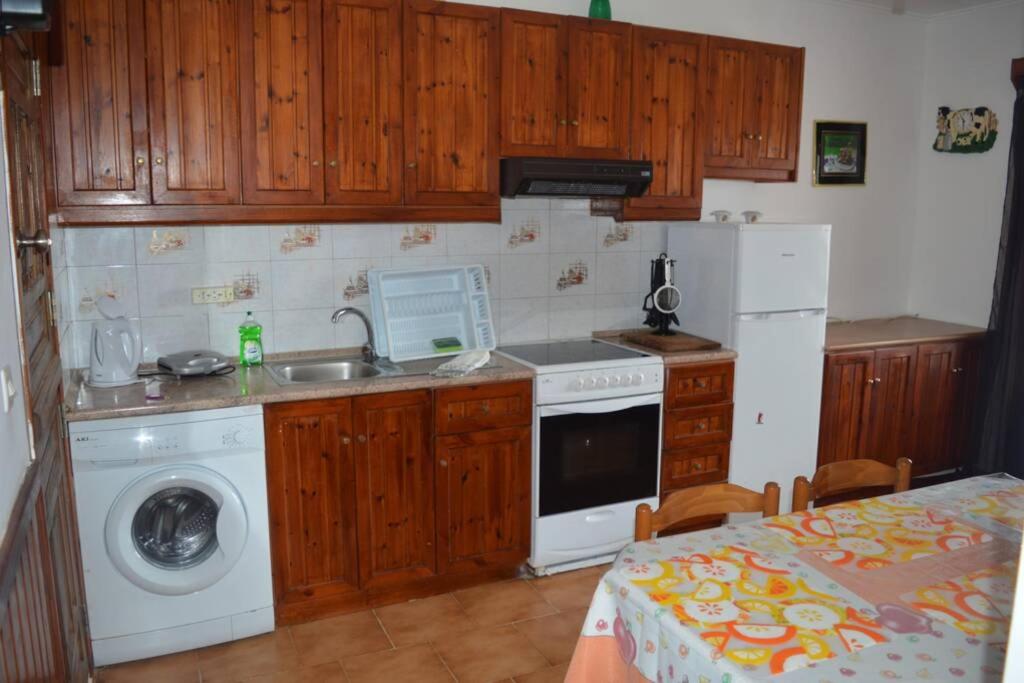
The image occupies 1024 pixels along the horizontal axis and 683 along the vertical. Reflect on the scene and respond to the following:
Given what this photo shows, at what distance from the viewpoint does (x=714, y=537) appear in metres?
1.90

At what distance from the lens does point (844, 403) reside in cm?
416

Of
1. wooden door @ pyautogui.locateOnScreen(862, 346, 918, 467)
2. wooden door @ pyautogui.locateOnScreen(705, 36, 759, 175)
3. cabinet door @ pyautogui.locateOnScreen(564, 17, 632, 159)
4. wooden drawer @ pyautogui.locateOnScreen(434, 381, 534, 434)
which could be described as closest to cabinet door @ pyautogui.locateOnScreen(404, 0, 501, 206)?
cabinet door @ pyautogui.locateOnScreen(564, 17, 632, 159)

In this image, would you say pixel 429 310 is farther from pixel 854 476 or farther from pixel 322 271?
pixel 854 476

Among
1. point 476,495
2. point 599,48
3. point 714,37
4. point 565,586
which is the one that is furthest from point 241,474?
point 714,37

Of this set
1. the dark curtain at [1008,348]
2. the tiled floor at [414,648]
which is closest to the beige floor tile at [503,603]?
the tiled floor at [414,648]

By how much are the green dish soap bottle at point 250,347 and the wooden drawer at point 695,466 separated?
1.81 metres

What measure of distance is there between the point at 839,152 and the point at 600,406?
2.39 m

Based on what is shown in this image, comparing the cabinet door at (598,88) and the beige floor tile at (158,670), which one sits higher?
the cabinet door at (598,88)

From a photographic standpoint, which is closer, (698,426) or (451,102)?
(451,102)

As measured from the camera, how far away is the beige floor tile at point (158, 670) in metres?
2.73

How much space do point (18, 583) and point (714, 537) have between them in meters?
1.42

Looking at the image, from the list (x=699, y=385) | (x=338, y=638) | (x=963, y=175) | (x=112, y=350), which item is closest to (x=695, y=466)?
(x=699, y=385)

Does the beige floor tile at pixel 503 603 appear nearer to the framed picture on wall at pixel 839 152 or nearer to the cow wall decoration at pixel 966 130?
the framed picture on wall at pixel 839 152

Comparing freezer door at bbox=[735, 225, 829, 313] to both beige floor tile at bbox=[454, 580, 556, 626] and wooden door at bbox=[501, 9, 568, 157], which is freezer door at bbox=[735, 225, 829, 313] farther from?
beige floor tile at bbox=[454, 580, 556, 626]
